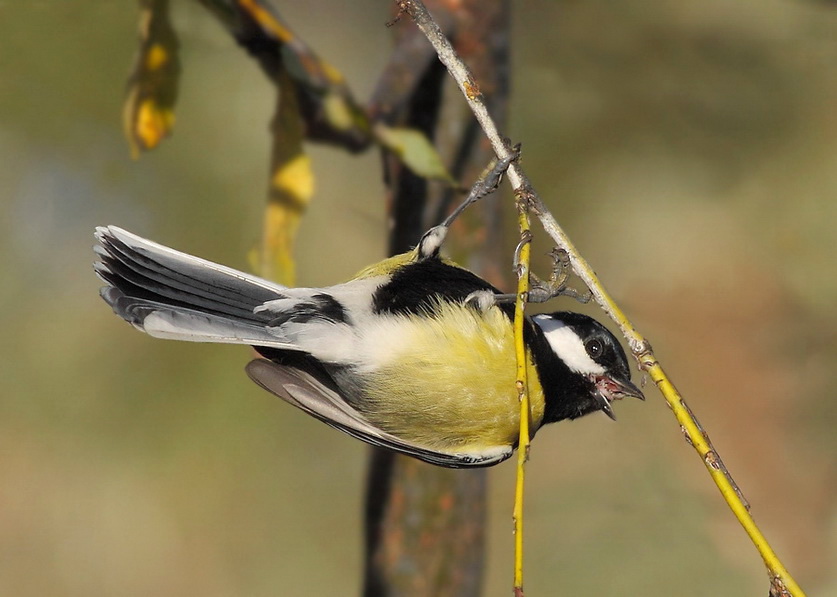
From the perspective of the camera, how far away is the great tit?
1400mm

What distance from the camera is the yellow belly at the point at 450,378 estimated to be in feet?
4.81

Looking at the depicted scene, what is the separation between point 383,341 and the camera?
59.2 inches

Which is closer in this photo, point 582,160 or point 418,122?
point 418,122

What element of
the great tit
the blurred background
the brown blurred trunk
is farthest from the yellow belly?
the blurred background

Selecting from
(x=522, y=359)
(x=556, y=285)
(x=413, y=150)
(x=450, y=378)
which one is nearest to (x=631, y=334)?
(x=522, y=359)

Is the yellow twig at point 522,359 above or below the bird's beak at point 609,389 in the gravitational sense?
below

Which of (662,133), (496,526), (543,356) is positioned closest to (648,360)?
(543,356)

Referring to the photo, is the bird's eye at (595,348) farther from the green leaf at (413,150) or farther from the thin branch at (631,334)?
the thin branch at (631,334)

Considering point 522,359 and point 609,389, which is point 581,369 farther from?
point 522,359

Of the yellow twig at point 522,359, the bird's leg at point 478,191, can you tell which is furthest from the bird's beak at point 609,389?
the yellow twig at point 522,359

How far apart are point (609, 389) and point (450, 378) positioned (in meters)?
0.33

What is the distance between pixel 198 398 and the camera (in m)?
3.23

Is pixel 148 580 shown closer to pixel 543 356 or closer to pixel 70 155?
pixel 70 155

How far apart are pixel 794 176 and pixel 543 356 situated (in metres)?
2.09
